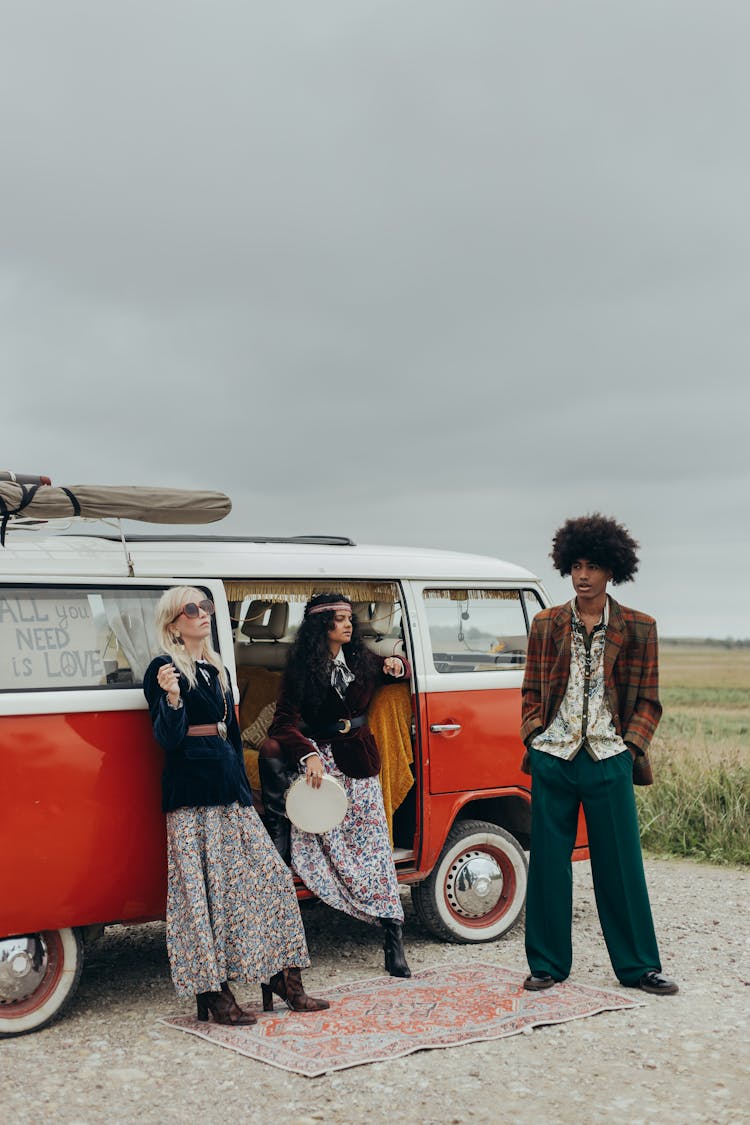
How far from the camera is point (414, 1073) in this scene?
5293 millimetres

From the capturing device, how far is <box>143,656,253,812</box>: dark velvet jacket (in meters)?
5.90

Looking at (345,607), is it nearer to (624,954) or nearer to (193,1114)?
(624,954)

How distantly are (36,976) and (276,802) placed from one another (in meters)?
1.54

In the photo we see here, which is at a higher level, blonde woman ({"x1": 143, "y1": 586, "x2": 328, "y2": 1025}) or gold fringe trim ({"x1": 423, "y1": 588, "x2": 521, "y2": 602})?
gold fringe trim ({"x1": 423, "y1": 588, "x2": 521, "y2": 602})

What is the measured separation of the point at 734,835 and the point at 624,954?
5.06 meters

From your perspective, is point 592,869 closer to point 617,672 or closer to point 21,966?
point 617,672

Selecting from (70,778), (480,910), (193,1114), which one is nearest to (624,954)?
(480,910)

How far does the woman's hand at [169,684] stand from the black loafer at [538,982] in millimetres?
2381

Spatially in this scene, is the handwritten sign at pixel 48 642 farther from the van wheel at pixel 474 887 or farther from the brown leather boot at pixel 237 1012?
the van wheel at pixel 474 887

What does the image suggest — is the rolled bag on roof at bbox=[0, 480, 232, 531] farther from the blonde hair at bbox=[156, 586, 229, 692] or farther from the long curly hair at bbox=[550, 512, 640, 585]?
the long curly hair at bbox=[550, 512, 640, 585]

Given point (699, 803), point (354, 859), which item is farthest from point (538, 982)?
point (699, 803)

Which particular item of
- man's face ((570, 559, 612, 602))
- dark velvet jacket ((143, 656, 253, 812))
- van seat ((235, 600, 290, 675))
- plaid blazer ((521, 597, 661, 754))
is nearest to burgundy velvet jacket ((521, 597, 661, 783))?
plaid blazer ((521, 597, 661, 754))

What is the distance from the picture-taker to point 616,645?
643 cm

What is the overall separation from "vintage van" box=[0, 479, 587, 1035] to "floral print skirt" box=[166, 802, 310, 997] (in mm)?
268
